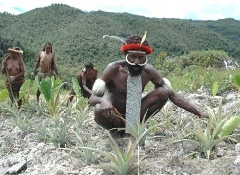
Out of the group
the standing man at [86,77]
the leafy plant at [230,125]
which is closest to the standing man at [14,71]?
the standing man at [86,77]

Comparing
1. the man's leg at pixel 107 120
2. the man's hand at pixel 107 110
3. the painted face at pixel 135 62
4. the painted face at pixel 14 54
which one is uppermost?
the painted face at pixel 135 62

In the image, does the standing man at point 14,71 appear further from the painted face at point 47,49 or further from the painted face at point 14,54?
the painted face at point 47,49

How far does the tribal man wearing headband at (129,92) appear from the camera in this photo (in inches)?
124

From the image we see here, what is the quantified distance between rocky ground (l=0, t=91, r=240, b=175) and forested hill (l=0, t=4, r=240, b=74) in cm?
3290

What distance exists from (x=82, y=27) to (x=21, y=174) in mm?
47902

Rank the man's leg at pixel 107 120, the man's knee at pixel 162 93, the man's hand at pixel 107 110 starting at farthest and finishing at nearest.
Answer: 1. the man's knee at pixel 162 93
2. the man's leg at pixel 107 120
3. the man's hand at pixel 107 110

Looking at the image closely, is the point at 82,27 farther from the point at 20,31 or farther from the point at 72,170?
the point at 72,170

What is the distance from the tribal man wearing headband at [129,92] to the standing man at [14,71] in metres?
2.49

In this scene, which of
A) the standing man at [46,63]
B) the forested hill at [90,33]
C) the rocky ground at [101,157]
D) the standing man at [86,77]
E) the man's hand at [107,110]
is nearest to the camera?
the rocky ground at [101,157]

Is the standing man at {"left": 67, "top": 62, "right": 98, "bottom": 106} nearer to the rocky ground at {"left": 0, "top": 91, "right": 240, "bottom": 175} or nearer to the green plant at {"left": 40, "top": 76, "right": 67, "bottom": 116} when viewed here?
the green plant at {"left": 40, "top": 76, "right": 67, "bottom": 116}

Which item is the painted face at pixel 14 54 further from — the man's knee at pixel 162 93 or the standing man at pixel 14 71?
the man's knee at pixel 162 93

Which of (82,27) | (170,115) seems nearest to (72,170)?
(170,115)

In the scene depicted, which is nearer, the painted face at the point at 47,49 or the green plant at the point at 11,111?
the green plant at the point at 11,111

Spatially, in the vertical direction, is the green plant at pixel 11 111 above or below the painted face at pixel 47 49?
below
